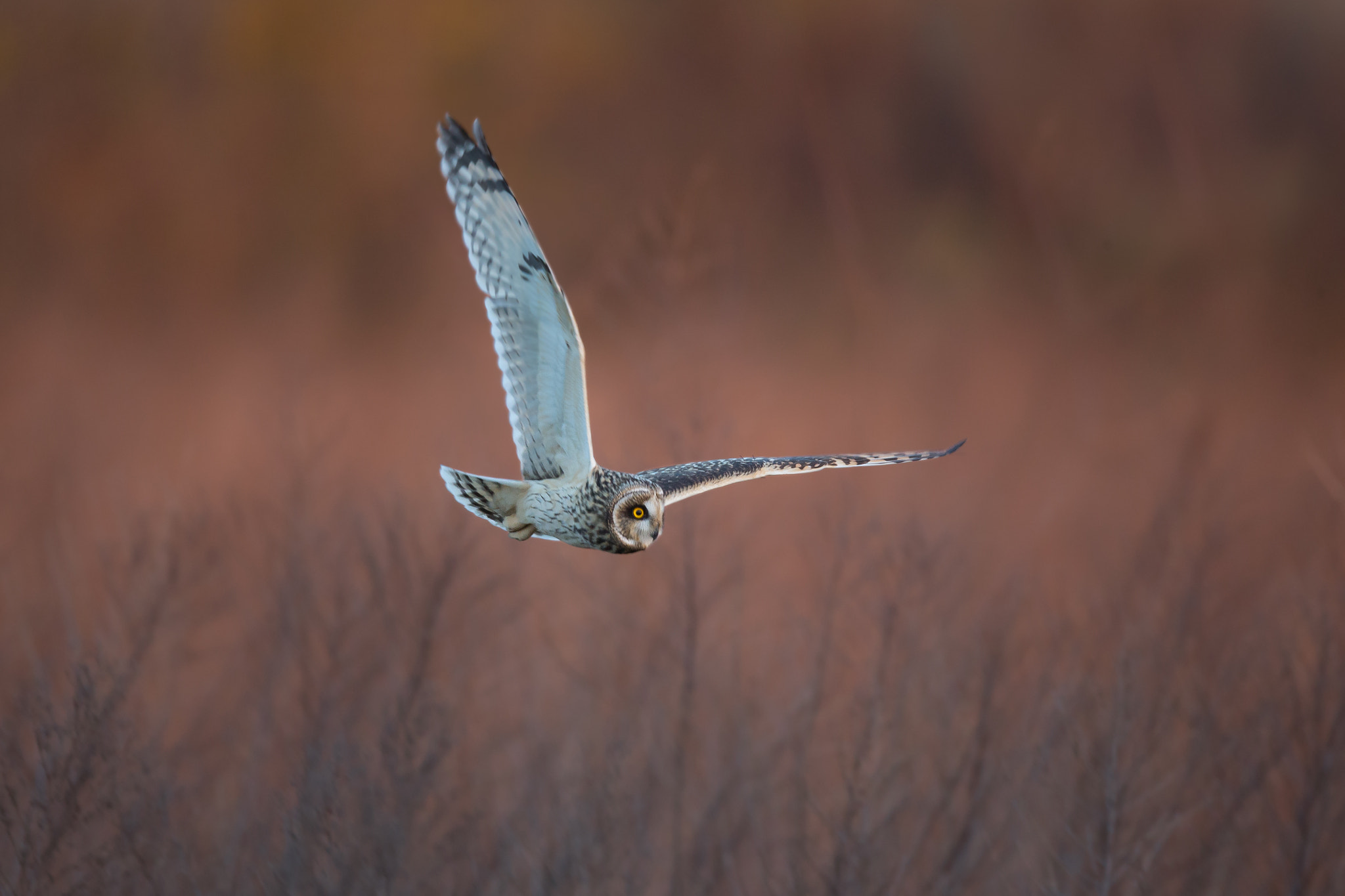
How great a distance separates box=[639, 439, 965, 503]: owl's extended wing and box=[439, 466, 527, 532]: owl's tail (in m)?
0.49

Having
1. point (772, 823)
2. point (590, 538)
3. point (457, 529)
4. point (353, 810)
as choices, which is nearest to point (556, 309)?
point (590, 538)

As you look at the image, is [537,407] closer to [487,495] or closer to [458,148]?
[487,495]

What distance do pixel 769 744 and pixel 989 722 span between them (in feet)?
4.71

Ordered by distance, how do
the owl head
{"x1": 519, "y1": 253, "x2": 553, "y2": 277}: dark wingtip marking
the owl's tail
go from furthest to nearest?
the owl's tail → {"x1": 519, "y1": 253, "x2": 553, "y2": 277}: dark wingtip marking → the owl head

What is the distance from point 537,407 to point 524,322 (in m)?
0.31

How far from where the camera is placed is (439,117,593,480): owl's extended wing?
13.4 ft

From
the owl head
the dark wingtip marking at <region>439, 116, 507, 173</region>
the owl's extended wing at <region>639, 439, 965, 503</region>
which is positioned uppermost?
the dark wingtip marking at <region>439, 116, 507, 173</region>

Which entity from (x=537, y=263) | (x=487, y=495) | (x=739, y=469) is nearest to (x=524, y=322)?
(x=537, y=263)

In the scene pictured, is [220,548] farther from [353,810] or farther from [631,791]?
[631,791]

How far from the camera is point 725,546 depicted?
8336mm

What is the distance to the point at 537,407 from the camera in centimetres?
424

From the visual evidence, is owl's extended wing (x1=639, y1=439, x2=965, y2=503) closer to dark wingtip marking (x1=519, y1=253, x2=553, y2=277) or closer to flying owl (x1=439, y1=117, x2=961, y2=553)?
flying owl (x1=439, y1=117, x2=961, y2=553)

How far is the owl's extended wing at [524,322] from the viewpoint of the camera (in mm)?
4074

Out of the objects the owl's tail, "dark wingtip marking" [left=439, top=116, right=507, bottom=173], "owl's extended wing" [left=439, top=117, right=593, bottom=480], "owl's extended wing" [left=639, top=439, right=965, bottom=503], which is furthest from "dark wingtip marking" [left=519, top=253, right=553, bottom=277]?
"owl's extended wing" [left=639, top=439, right=965, bottom=503]
